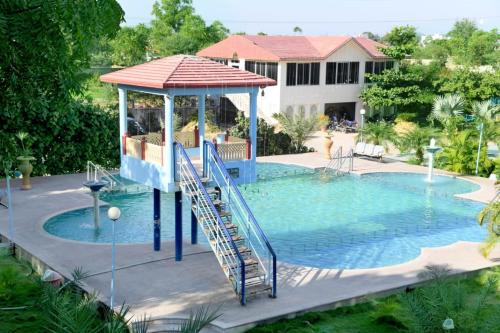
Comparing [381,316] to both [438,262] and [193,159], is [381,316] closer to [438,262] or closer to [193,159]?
[438,262]

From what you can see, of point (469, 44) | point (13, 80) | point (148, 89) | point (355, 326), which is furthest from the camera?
point (469, 44)

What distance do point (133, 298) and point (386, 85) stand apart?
108ft

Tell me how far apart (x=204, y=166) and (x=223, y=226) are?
238 cm

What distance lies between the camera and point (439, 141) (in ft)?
95.6

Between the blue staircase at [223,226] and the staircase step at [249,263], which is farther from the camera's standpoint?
the staircase step at [249,263]

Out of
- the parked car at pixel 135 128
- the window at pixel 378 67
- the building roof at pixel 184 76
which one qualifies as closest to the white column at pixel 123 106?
the building roof at pixel 184 76

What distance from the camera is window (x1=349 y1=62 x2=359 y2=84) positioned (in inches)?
1711

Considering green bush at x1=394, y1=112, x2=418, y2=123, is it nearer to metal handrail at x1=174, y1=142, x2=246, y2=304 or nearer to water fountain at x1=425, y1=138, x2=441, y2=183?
water fountain at x1=425, y1=138, x2=441, y2=183

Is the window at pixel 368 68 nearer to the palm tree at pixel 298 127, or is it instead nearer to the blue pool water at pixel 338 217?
the palm tree at pixel 298 127

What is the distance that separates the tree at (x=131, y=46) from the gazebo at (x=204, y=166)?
2048 inches

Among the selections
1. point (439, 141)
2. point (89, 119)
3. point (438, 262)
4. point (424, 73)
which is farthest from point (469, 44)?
point (438, 262)

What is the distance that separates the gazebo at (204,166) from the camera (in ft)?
44.4

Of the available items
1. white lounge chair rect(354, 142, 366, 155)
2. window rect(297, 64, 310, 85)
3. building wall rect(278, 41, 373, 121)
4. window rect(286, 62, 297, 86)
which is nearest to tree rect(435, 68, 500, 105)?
building wall rect(278, 41, 373, 121)

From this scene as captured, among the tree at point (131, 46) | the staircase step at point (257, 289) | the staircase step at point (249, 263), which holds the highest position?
the tree at point (131, 46)
